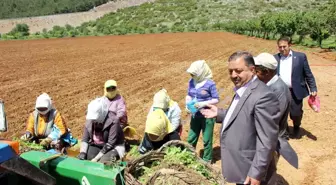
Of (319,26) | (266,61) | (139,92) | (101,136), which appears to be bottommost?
(139,92)

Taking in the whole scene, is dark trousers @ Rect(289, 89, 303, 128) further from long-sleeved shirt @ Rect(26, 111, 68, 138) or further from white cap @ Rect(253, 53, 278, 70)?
long-sleeved shirt @ Rect(26, 111, 68, 138)

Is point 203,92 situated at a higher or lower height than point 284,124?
higher

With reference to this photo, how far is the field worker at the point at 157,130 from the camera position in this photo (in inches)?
161

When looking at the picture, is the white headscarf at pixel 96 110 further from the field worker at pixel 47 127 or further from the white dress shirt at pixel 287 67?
the white dress shirt at pixel 287 67

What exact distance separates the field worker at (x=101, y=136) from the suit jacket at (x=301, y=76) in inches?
119

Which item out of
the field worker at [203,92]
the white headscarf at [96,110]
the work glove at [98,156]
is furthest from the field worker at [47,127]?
the field worker at [203,92]

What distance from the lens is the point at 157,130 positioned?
4.09 meters

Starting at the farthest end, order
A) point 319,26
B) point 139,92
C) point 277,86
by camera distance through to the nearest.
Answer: point 319,26
point 139,92
point 277,86

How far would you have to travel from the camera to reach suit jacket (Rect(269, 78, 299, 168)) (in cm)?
293

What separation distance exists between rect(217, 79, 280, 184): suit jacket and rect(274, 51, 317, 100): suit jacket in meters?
3.25

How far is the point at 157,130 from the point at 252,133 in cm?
170

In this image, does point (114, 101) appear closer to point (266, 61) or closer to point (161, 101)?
point (161, 101)

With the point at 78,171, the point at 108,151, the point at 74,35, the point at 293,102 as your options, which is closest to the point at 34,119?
the point at 108,151

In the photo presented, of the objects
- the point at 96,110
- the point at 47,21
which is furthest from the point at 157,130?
the point at 47,21
